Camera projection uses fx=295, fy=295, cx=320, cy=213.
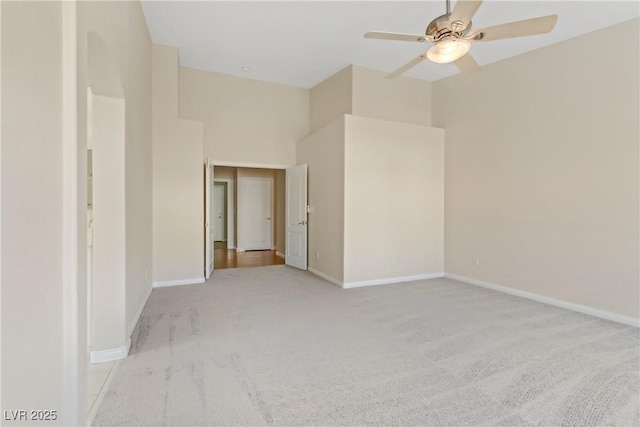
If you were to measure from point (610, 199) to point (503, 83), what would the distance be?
84.3 inches

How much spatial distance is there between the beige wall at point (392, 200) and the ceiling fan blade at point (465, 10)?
244 centimetres

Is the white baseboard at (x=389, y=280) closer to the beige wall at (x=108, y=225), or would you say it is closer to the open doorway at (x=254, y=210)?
the beige wall at (x=108, y=225)

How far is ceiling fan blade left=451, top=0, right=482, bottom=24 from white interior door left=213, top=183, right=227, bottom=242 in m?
8.61

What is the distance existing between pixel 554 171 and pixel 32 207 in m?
5.00

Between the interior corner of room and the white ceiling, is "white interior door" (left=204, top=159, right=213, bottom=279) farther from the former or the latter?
the white ceiling

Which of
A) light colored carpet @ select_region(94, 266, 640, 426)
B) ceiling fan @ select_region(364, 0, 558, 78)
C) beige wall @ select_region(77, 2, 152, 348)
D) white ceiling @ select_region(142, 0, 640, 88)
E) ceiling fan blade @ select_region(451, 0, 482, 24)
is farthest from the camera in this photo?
white ceiling @ select_region(142, 0, 640, 88)

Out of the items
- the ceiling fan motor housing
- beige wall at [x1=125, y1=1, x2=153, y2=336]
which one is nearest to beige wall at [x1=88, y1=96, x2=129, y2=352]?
beige wall at [x1=125, y1=1, x2=153, y2=336]

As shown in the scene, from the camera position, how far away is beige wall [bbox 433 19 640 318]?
10.8 ft

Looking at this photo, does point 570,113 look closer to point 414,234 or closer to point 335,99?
point 414,234

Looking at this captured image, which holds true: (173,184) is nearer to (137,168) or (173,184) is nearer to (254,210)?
(137,168)

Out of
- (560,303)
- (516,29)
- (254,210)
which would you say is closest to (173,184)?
(254,210)

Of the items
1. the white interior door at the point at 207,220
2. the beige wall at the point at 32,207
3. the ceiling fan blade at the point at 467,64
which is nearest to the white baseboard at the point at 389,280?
the white interior door at the point at 207,220

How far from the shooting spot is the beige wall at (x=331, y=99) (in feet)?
16.9

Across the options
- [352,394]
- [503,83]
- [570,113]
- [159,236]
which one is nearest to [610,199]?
[570,113]
